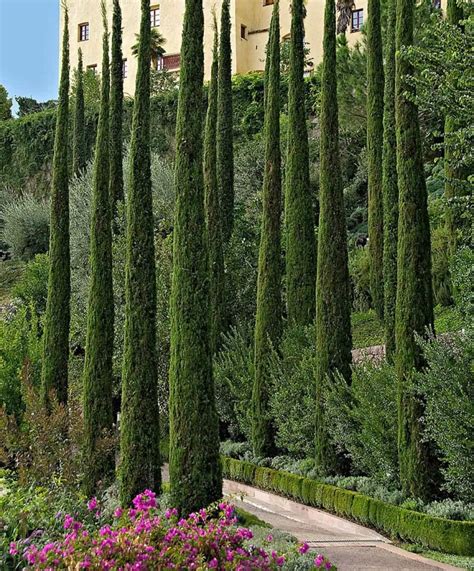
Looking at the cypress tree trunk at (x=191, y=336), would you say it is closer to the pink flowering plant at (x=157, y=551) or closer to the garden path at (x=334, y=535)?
the garden path at (x=334, y=535)

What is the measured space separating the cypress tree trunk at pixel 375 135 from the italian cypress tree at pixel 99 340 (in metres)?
6.04

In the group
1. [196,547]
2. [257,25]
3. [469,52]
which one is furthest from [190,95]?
[257,25]

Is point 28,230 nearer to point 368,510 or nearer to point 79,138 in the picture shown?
point 79,138

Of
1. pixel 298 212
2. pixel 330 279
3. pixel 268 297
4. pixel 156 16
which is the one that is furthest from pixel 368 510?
pixel 156 16

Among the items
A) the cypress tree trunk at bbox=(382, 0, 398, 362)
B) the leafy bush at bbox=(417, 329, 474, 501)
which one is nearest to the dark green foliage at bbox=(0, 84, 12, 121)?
the cypress tree trunk at bbox=(382, 0, 398, 362)

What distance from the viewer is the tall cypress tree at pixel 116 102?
686 inches

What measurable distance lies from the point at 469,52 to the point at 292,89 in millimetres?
5930

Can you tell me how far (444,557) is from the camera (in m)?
9.41

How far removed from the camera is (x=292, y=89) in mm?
16516

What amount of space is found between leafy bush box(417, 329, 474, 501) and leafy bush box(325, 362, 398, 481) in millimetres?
1009

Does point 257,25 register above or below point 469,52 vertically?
above

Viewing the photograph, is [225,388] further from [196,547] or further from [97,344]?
[196,547]

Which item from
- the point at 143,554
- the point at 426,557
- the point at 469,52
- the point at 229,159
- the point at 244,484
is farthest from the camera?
the point at 229,159

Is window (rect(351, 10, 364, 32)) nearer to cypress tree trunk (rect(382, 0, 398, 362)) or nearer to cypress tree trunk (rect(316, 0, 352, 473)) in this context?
cypress tree trunk (rect(382, 0, 398, 362))
